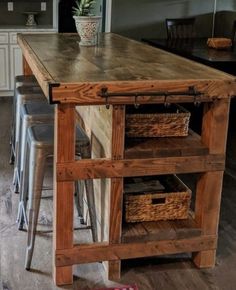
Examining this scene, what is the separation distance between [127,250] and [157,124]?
0.63 m

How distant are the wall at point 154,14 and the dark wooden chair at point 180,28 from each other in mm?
874

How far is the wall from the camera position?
692 cm

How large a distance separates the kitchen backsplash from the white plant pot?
3.89 meters

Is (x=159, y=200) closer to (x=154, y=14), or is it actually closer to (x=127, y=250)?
(x=127, y=250)

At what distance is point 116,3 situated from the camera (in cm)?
685

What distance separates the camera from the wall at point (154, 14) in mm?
6922

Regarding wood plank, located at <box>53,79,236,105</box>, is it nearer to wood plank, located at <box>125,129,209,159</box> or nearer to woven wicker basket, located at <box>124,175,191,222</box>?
wood plank, located at <box>125,129,209,159</box>

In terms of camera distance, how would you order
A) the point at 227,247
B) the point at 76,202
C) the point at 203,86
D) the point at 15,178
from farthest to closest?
the point at 15,178, the point at 76,202, the point at 227,247, the point at 203,86

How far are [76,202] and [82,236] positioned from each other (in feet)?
1.22

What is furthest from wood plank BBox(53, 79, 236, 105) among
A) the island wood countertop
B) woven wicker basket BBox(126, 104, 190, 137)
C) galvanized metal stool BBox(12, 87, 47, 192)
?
galvanized metal stool BBox(12, 87, 47, 192)

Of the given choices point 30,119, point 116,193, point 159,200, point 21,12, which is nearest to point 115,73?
point 116,193

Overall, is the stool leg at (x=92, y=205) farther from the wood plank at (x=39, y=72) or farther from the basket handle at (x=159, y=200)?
the wood plank at (x=39, y=72)

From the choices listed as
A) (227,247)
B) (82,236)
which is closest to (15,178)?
(82,236)

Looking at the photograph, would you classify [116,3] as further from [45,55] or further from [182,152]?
[182,152]
